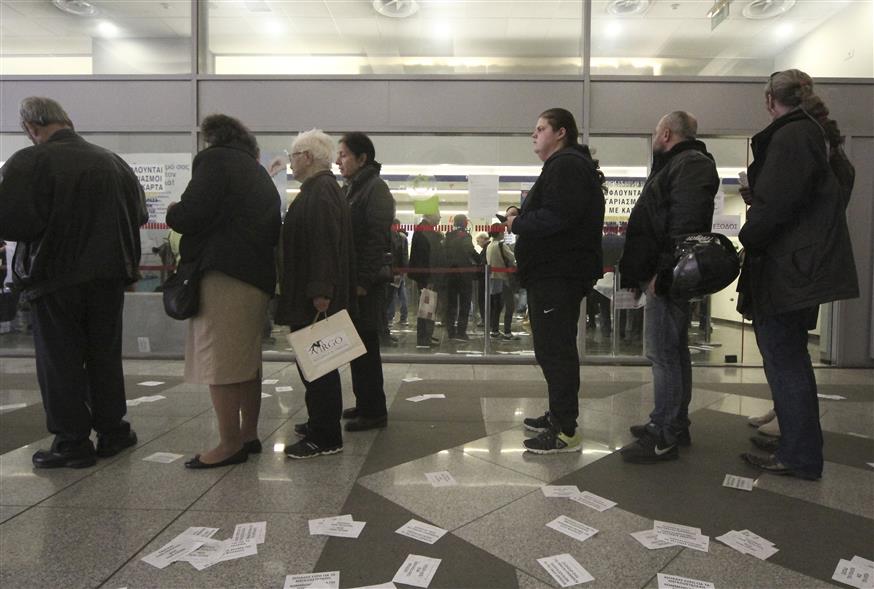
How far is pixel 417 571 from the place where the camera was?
1.86 meters

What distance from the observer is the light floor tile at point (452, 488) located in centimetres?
234

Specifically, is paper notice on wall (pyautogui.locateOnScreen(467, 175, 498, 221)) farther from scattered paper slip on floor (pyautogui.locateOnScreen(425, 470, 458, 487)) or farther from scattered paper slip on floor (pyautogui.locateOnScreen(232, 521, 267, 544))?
scattered paper slip on floor (pyautogui.locateOnScreen(232, 521, 267, 544))

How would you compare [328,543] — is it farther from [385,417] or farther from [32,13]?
[32,13]

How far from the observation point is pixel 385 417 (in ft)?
11.9

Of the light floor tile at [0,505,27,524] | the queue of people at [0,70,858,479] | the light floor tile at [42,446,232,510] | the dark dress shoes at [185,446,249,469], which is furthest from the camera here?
the dark dress shoes at [185,446,249,469]

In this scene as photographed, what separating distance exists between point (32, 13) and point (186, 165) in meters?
2.62

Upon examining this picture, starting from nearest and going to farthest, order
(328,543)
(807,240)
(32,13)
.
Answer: (328,543) → (807,240) → (32,13)

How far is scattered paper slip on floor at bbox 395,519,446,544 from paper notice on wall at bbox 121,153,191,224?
5311 mm

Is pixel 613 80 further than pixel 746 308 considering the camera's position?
Yes

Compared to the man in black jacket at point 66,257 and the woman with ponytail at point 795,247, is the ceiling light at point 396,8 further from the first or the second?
the woman with ponytail at point 795,247

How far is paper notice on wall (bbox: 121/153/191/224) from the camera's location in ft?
20.5

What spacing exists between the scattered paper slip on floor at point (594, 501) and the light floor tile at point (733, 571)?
16.4 inches

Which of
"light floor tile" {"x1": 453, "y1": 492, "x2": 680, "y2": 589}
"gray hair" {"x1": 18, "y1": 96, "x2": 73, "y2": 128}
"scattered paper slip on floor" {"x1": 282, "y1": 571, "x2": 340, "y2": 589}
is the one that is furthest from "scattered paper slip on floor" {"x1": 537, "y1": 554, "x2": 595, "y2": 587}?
"gray hair" {"x1": 18, "y1": 96, "x2": 73, "y2": 128}

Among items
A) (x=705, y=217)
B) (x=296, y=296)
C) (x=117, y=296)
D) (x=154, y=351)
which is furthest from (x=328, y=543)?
(x=154, y=351)
